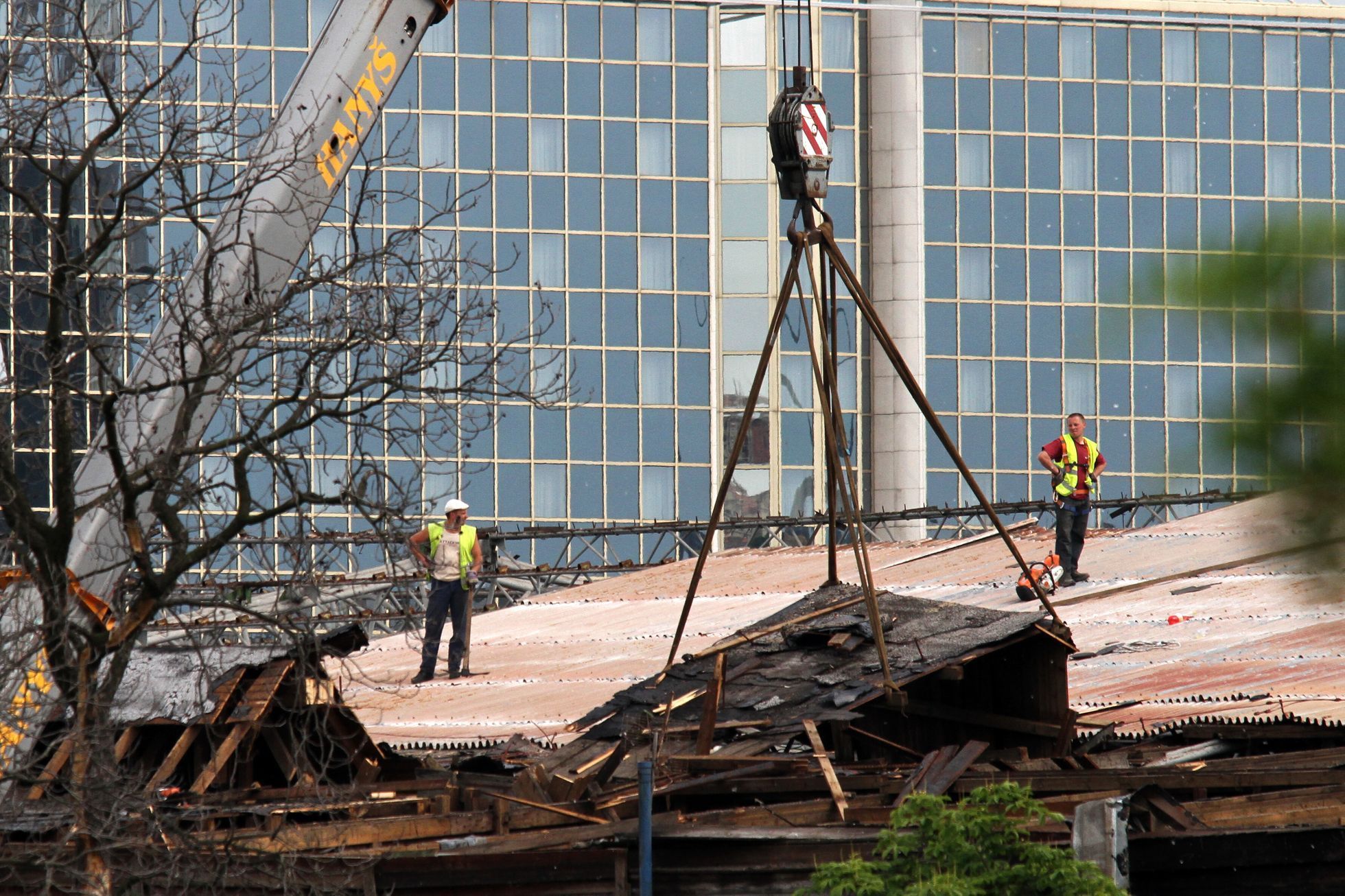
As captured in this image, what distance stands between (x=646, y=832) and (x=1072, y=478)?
9021 millimetres

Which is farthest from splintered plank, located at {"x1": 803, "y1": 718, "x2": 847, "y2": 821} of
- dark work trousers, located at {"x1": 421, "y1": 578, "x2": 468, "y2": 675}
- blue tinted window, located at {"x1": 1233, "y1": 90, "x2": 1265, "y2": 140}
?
blue tinted window, located at {"x1": 1233, "y1": 90, "x2": 1265, "y2": 140}

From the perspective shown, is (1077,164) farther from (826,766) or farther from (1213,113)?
(826,766)

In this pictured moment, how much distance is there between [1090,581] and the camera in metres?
19.4

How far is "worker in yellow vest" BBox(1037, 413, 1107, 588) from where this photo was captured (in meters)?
17.9

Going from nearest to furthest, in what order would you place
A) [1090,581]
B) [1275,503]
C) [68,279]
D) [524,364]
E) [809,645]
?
1. [1275,503]
2. [68,279]
3. [809,645]
4. [1090,581]
5. [524,364]

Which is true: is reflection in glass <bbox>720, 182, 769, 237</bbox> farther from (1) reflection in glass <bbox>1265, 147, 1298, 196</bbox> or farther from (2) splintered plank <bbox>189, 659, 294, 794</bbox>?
(2) splintered plank <bbox>189, 659, 294, 794</bbox>

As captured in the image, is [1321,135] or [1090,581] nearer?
[1090,581]

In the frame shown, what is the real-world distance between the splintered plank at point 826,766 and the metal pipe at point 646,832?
1215 millimetres

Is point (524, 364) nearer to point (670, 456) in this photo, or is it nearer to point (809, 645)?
point (670, 456)

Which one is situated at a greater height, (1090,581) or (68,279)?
(68,279)

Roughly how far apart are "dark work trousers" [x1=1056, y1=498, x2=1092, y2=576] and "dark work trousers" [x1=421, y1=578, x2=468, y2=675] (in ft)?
19.8

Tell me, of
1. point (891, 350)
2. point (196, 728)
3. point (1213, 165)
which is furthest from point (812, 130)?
point (1213, 165)

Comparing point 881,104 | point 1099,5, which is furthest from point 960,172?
point 1099,5

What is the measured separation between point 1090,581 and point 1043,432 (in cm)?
4063
